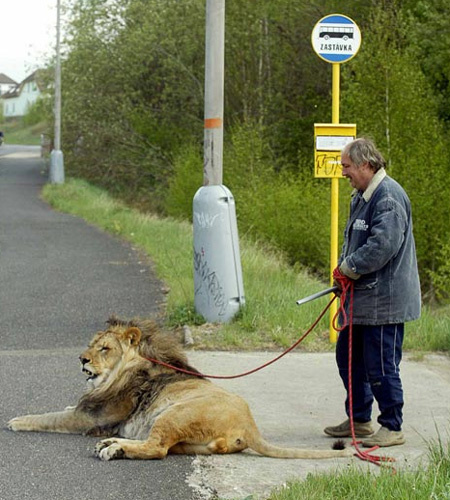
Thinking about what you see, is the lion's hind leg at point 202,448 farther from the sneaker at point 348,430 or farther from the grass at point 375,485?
the sneaker at point 348,430

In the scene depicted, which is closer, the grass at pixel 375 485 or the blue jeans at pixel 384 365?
the grass at pixel 375 485

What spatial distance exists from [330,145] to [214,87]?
5.53 feet

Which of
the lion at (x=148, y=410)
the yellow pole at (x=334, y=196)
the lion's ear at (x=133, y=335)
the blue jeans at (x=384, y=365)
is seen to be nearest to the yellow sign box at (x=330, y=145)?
the yellow pole at (x=334, y=196)

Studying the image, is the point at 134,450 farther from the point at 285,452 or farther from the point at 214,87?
the point at 214,87

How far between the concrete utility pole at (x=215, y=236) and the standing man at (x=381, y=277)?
11.1 ft

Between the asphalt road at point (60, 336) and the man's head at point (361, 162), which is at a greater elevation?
the man's head at point (361, 162)

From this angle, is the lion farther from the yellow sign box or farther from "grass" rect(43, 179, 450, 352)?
the yellow sign box

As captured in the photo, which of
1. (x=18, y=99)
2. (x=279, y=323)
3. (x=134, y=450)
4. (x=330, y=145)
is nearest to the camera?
(x=134, y=450)

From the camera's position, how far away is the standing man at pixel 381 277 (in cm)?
644

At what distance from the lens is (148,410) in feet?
21.0

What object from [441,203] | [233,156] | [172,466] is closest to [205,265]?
[172,466]

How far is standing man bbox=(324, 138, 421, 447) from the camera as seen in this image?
6.44 meters

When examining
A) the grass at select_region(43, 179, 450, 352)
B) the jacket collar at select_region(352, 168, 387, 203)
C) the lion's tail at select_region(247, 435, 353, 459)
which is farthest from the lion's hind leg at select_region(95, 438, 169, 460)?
the grass at select_region(43, 179, 450, 352)

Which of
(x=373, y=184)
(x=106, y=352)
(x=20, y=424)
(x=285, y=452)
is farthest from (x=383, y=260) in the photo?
(x=20, y=424)
